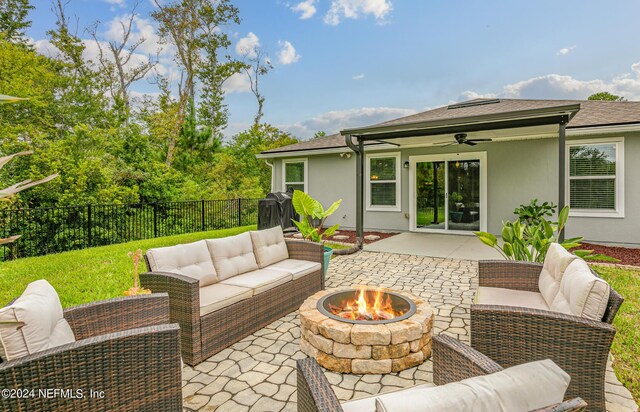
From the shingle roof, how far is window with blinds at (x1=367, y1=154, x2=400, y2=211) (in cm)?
122

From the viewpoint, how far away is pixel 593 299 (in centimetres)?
232

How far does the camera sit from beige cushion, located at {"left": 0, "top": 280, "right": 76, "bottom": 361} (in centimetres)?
171

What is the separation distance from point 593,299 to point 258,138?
22187mm

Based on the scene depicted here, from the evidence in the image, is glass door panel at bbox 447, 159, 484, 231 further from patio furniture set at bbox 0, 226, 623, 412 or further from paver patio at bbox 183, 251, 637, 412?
patio furniture set at bbox 0, 226, 623, 412

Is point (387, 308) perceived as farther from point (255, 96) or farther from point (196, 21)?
point (255, 96)

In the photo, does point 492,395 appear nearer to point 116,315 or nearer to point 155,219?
point 116,315

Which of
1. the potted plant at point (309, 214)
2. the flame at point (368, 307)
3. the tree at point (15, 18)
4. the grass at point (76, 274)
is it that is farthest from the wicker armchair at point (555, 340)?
the tree at point (15, 18)

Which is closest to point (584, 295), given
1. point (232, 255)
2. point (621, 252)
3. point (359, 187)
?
point (232, 255)

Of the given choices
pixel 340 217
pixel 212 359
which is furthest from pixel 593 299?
pixel 340 217

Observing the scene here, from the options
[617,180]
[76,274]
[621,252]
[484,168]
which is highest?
[484,168]

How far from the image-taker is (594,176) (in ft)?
27.3

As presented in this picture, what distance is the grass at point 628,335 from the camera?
9.30 feet

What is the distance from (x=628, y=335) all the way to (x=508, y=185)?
651cm

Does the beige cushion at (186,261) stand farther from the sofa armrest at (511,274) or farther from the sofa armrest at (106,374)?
the sofa armrest at (511,274)
